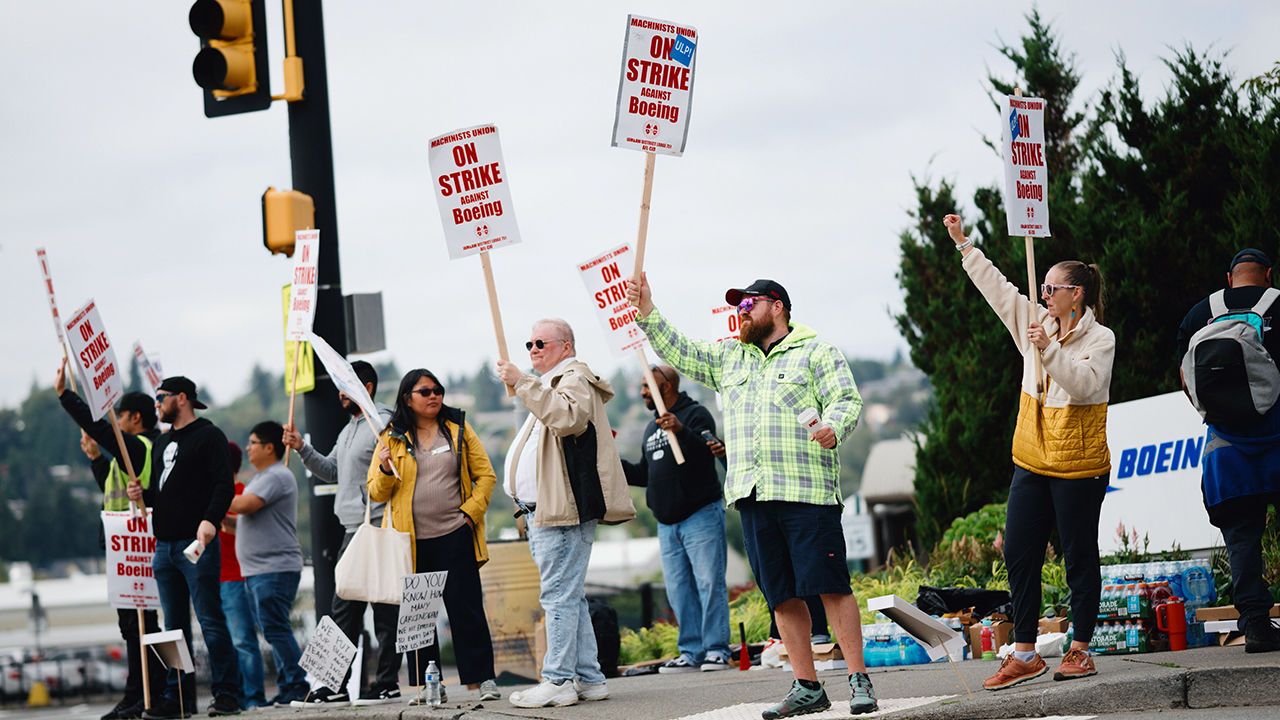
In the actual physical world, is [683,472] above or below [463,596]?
above

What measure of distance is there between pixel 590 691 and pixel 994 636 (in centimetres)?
259

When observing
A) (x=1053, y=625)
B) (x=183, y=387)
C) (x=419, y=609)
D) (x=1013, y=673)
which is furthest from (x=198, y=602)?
(x=1013, y=673)

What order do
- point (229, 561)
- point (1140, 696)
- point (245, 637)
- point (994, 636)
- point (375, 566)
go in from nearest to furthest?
point (1140, 696)
point (375, 566)
point (994, 636)
point (245, 637)
point (229, 561)

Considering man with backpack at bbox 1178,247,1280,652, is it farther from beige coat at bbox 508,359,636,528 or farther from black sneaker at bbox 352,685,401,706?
black sneaker at bbox 352,685,401,706

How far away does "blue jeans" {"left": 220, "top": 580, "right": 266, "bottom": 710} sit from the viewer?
1126 cm

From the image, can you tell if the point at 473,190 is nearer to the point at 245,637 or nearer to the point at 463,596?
the point at 463,596

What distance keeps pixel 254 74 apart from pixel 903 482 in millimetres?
20618

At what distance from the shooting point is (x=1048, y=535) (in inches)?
293

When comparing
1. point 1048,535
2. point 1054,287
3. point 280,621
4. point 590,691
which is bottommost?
point 590,691

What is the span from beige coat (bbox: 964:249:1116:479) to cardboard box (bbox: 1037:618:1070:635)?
2095 mm

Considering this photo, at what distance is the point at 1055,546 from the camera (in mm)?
12445

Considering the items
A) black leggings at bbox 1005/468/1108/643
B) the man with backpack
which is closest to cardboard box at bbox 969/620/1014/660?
the man with backpack

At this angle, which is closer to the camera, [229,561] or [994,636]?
[994,636]

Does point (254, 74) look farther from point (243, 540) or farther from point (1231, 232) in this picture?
point (1231, 232)
